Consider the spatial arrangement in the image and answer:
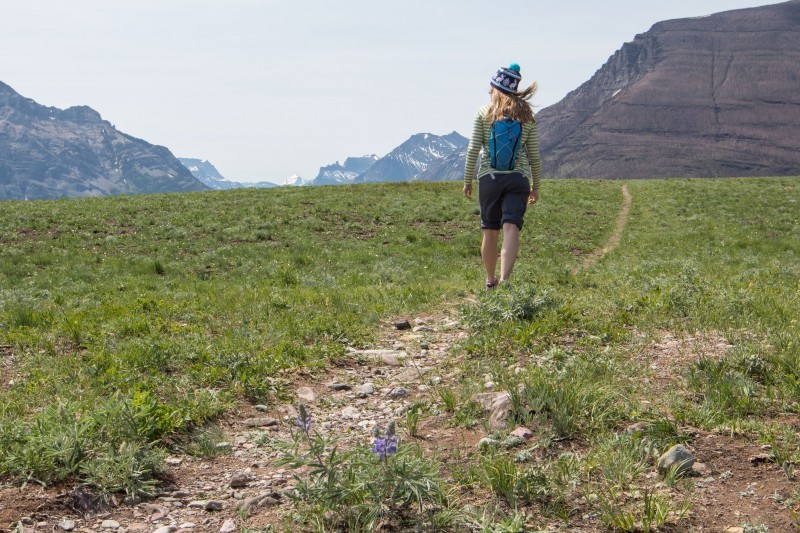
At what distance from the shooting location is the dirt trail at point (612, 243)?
733 inches

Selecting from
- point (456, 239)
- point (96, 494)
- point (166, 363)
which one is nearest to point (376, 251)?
point (456, 239)

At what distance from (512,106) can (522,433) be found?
5436 millimetres

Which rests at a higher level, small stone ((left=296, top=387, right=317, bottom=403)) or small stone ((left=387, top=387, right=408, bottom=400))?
small stone ((left=387, top=387, right=408, bottom=400))

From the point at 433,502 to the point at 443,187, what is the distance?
135 ft

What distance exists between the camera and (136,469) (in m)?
3.99

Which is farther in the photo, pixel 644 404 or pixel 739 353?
pixel 739 353

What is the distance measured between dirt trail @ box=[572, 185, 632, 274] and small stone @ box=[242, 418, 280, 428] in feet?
41.4

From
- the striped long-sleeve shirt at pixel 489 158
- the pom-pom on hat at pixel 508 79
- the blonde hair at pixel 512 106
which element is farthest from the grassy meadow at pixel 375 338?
the pom-pom on hat at pixel 508 79

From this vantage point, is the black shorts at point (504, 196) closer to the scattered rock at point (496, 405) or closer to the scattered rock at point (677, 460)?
the scattered rock at point (496, 405)

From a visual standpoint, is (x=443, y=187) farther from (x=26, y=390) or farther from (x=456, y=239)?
(x=26, y=390)

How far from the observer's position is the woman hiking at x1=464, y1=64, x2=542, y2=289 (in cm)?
852

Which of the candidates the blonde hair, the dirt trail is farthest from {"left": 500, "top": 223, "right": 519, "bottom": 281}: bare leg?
the dirt trail

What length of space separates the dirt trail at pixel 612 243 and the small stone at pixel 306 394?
1184 centimetres

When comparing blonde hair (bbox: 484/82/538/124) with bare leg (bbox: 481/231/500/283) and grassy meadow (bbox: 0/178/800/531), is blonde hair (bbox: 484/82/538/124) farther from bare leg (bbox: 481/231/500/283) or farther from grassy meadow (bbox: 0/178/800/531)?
grassy meadow (bbox: 0/178/800/531)
